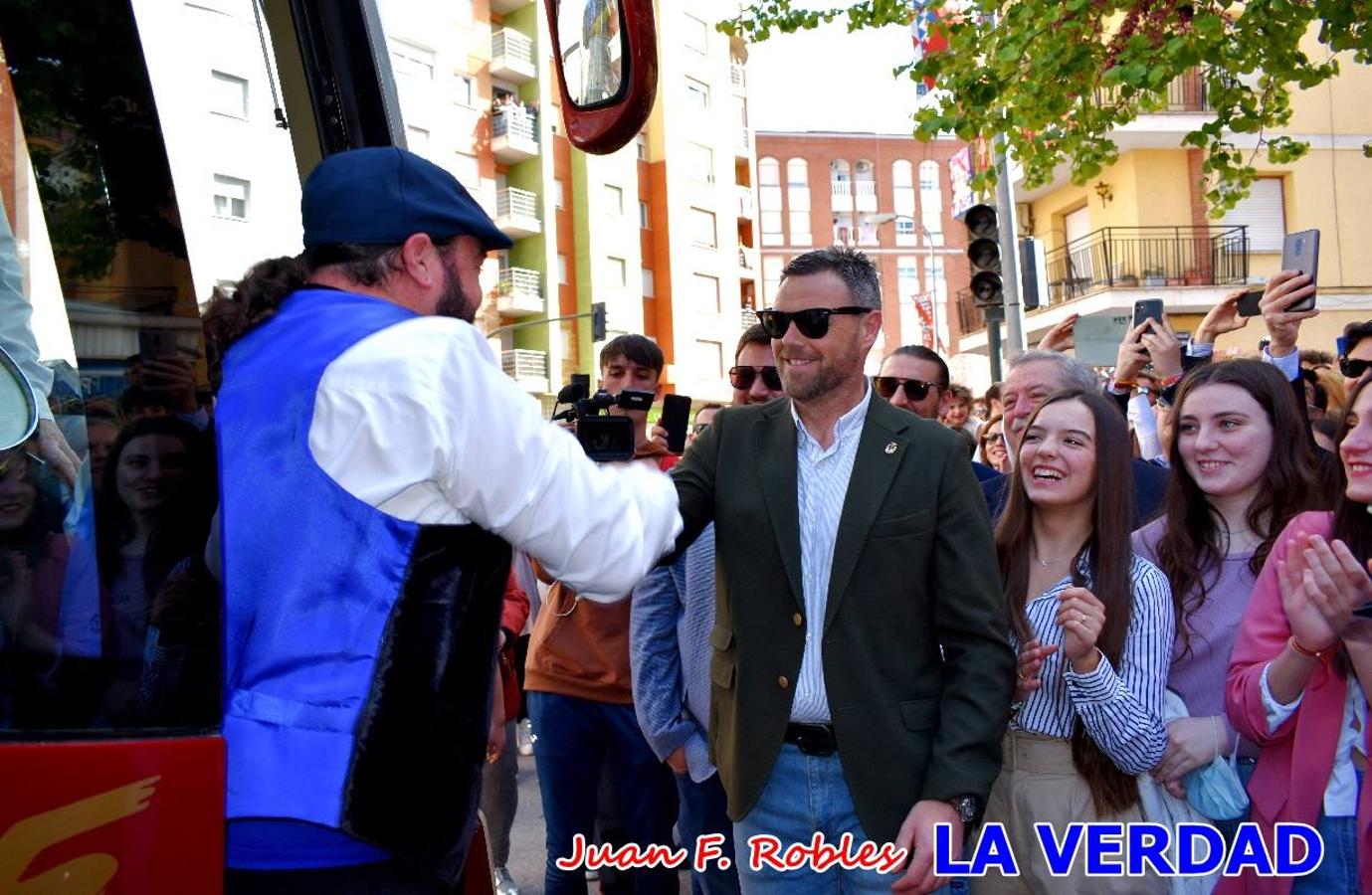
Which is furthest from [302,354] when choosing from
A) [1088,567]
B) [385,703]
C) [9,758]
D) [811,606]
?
[1088,567]

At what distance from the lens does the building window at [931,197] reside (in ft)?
242

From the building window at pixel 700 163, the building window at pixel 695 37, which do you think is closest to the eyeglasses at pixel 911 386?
the building window at pixel 695 37

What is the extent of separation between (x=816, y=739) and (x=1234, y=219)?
23816 millimetres

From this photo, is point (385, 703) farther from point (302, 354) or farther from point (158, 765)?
point (302, 354)

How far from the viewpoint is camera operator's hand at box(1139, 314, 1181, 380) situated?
5.06m

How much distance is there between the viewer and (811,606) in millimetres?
3033

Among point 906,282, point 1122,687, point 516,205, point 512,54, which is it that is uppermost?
point 906,282

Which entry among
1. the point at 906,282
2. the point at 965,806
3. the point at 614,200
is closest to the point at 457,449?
the point at 965,806

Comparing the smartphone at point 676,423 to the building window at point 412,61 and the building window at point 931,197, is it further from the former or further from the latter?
the building window at point 931,197

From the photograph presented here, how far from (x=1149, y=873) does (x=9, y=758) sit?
2.74m

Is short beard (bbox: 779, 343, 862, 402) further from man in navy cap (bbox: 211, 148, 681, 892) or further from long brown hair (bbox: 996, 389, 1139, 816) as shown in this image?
man in navy cap (bbox: 211, 148, 681, 892)

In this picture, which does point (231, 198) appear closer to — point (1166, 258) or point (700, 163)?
point (1166, 258)

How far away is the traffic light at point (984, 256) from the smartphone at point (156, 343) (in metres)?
9.43

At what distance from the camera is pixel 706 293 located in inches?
1708
